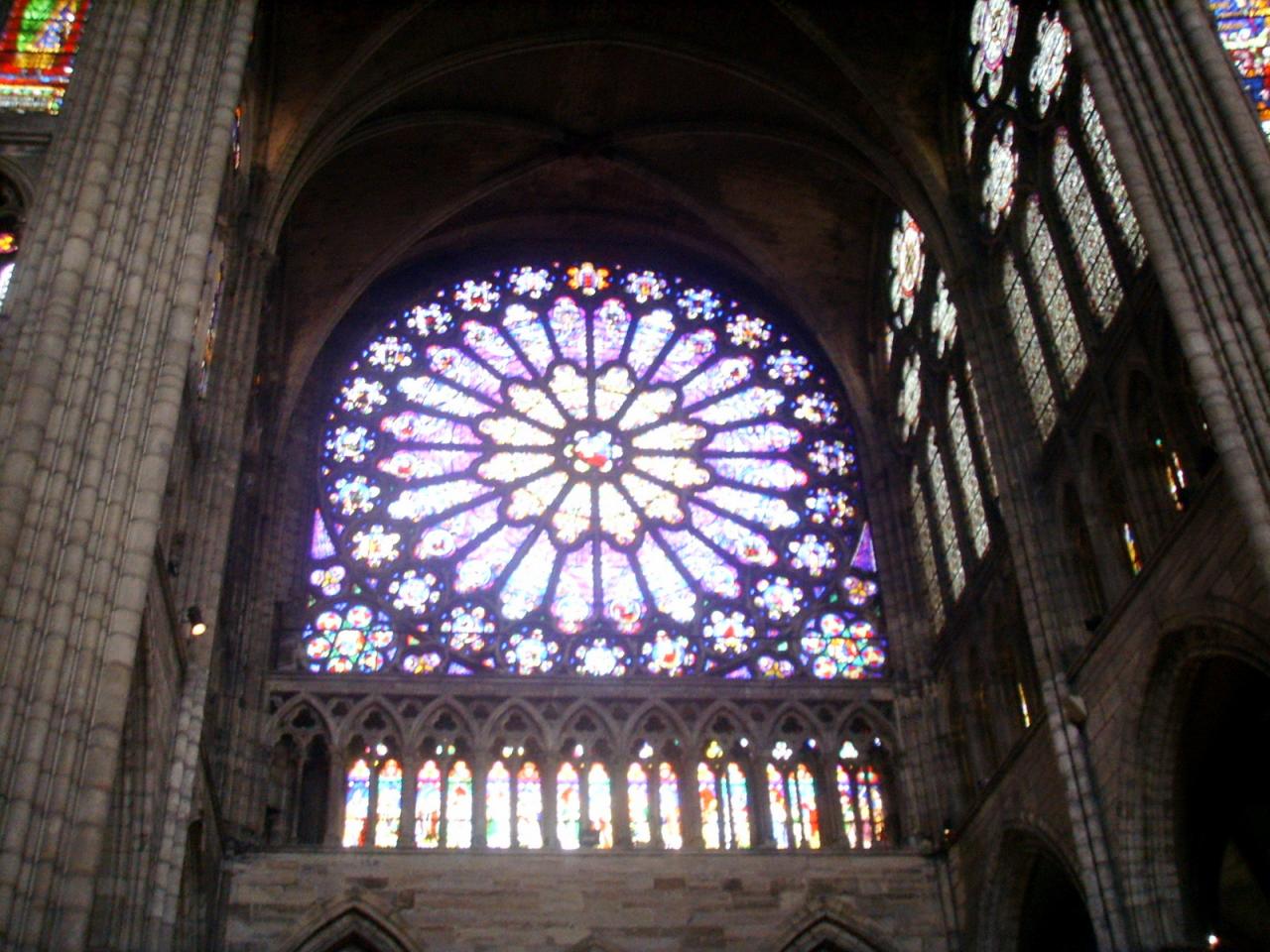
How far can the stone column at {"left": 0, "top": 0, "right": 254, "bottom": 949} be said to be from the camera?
841cm

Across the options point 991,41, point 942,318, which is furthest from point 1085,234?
point 942,318

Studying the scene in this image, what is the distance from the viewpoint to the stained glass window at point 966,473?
16.2 meters

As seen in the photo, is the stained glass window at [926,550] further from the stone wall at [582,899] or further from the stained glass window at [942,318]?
the stone wall at [582,899]

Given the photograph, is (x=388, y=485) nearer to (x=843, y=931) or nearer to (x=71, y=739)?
(x=843, y=931)

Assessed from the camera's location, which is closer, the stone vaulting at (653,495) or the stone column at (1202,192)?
the stone column at (1202,192)

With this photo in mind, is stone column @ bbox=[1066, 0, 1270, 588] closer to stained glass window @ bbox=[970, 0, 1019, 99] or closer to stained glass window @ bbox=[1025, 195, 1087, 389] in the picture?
stained glass window @ bbox=[1025, 195, 1087, 389]

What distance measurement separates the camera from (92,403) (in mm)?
9773

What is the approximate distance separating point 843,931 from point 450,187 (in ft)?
31.6

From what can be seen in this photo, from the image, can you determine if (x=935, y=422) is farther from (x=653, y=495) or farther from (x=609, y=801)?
(x=609, y=801)

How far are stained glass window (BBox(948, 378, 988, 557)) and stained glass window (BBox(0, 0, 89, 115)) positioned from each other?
892 cm

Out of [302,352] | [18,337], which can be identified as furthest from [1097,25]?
[302,352]

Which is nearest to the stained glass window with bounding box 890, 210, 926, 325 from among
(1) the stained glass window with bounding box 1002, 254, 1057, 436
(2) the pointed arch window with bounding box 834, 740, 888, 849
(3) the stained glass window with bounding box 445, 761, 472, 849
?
(1) the stained glass window with bounding box 1002, 254, 1057, 436

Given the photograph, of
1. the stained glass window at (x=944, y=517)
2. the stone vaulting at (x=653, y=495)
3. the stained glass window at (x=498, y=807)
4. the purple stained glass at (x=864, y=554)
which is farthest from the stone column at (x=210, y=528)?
the stained glass window at (x=944, y=517)

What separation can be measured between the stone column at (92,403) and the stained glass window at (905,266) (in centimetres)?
871
